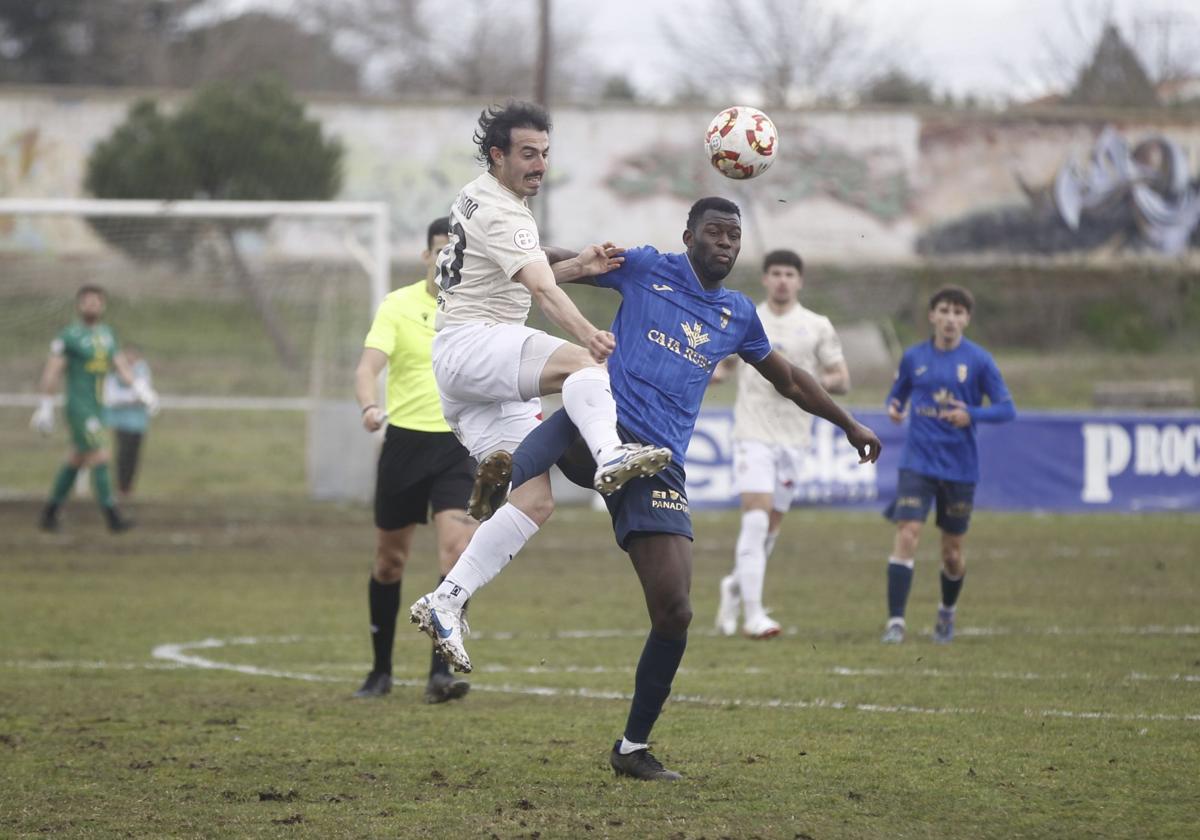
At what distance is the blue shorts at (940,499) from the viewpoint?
10.6 metres

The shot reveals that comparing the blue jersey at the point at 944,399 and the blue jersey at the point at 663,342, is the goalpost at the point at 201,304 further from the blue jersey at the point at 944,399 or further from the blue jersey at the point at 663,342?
the blue jersey at the point at 663,342

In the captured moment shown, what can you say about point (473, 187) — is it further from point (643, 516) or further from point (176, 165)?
point (176, 165)

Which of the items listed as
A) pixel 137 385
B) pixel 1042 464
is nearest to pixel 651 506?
pixel 137 385

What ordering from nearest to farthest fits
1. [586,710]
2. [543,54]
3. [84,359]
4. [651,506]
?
[651,506], [586,710], [84,359], [543,54]

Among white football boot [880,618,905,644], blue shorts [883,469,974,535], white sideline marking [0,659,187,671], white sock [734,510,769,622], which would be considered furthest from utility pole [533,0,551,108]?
white sideline marking [0,659,187,671]

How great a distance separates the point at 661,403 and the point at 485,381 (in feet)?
2.42

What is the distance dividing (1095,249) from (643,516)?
33209 millimetres

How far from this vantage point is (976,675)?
9.09 m

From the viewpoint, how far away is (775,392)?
37.7 feet

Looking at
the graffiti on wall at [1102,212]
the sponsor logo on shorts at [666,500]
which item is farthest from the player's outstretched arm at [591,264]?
the graffiti on wall at [1102,212]

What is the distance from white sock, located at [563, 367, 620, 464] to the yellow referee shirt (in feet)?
7.77

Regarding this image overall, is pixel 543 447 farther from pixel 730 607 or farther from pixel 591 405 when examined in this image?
pixel 730 607

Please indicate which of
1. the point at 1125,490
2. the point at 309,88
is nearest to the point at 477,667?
the point at 1125,490

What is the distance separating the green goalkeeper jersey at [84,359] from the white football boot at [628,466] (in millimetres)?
12970
